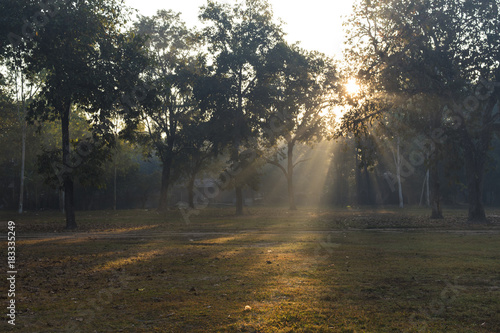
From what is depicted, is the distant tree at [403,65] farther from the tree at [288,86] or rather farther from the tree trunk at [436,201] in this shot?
the tree at [288,86]

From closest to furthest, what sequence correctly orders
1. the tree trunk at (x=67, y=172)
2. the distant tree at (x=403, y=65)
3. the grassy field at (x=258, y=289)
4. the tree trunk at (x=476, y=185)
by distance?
the grassy field at (x=258, y=289) → the distant tree at (x=403, y=65) → the tree trunk at (x=67, y=172) → the tree trunk at (x=476, y=185)

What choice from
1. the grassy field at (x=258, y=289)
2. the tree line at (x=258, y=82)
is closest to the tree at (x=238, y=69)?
the tree line at (x=258, y=82)

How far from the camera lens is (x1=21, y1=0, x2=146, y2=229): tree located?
22734mm

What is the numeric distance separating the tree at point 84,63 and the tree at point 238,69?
17542 mm

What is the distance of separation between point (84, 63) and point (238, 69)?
71.7 feet

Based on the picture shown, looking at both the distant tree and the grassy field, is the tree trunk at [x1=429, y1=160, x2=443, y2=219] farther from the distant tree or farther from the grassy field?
the grassy field

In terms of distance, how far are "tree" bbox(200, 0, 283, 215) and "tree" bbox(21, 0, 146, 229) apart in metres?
17.5

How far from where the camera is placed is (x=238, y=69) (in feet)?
144

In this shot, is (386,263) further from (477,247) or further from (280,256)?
Answer: (477,247)

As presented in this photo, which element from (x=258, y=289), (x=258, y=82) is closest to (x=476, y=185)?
(x=258, y=82)

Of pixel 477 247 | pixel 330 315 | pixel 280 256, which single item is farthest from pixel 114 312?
pixel 477 247

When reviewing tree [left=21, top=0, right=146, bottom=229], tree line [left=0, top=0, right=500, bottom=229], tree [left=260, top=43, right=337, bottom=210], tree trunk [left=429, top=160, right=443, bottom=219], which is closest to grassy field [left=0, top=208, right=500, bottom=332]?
tree line [left=0, top=0, right=500, bottom=229]

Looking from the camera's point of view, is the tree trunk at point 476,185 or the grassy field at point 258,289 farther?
the tree trunk at point 476,185

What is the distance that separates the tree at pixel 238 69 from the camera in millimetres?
42375
